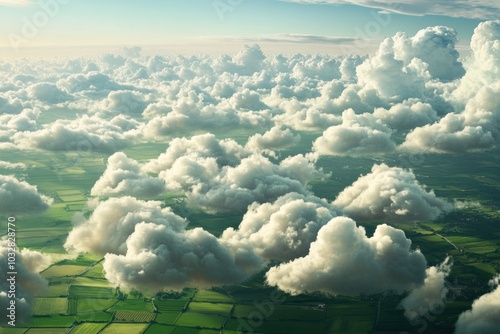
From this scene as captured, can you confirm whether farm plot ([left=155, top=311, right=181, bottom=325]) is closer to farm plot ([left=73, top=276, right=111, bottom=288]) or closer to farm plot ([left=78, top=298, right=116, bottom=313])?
farm plot ([left=78, top=298, right=116, bottom=313])

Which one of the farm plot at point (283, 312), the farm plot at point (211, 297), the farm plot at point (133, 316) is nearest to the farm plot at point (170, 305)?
the farm plot at point (133, 316)

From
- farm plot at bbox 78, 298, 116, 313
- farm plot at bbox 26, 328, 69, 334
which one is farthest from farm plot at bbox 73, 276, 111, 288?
farm plot at bbox 26, 328, 69, 334

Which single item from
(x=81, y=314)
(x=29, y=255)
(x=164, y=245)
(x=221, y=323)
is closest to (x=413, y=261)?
(x=221, y=323)

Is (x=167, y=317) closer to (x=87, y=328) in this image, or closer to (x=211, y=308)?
(x=211, y=308)

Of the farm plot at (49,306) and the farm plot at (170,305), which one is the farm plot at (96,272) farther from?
the farm plot at (170,305)

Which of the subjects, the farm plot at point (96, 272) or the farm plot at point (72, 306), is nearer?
the farm plot at point (72, 306)

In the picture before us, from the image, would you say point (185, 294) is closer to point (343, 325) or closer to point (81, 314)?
point (81, 314)

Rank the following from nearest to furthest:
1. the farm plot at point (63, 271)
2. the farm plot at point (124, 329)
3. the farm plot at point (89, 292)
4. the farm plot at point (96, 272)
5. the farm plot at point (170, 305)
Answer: the farm plot at point (124, 329), the farm plot at point (170, 305), the farm plot at point (89, 292), the farm plot at point (63, 271), the farm plot at point (96, 272)

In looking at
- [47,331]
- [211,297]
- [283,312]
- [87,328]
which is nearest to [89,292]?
[87,328]
